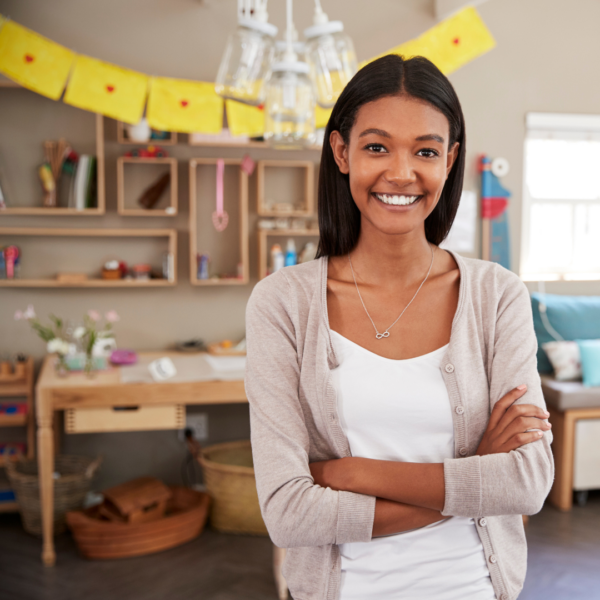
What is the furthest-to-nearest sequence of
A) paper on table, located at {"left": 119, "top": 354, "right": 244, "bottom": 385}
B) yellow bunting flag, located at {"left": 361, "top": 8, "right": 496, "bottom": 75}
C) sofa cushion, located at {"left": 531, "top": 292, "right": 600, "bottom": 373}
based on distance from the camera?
sofa cushion, located at {"left": 531, "top": 292, "right": 600, "bottom": 373}, yellow bunting flag, located at {"left": 361, "top": 8, "right": 496, "bottom": 75}, paper on table, located at {"left": 119, "top": 354, "right": 244, "bottom": 385}

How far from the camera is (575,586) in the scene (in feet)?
8.79

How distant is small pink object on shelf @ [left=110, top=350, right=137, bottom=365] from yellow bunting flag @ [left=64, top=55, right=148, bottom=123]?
1.19m

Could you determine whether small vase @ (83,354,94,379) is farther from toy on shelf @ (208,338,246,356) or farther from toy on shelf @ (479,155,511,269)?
toy on shelf @ (479,155,511,269)

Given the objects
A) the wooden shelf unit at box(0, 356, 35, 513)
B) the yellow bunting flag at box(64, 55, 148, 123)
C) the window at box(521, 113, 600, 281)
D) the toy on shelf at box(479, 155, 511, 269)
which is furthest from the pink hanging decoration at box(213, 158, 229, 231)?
the window at box(521, 113, 600, 281)

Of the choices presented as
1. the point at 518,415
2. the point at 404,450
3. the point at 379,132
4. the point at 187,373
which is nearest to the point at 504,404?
the point at 518,415

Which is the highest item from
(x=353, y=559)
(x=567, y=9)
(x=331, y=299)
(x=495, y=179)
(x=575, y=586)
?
(x=567, y=9)

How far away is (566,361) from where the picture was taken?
12.0ft

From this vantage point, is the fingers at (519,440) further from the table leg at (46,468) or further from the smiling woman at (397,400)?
the table leg at (46,468)

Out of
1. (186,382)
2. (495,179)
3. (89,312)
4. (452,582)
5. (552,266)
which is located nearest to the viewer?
(452,582)

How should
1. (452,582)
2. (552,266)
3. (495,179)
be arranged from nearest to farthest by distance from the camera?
(452,582), (495,179), (552,266)

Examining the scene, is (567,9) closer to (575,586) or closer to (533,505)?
(575,586)

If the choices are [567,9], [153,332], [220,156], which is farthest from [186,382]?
[567,9]

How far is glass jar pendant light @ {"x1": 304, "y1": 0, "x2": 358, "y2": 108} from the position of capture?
6.55 ft

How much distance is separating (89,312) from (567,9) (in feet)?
11.5
